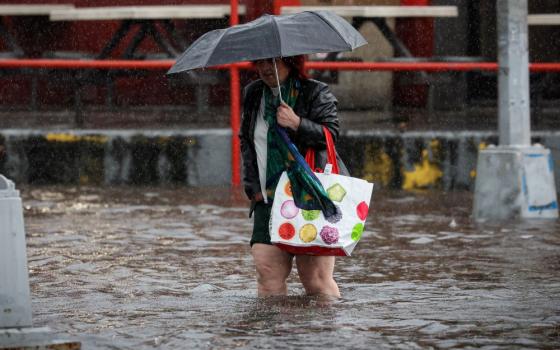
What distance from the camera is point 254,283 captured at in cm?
720

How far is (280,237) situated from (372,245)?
3.01 metres

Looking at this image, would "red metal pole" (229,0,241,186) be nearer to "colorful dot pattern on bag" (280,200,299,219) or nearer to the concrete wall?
the concrete wall

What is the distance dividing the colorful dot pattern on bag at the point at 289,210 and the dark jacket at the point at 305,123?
0.23 meters

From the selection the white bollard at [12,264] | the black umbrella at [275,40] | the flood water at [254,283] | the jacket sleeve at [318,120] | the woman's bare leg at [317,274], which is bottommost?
the flood water at [254,283]

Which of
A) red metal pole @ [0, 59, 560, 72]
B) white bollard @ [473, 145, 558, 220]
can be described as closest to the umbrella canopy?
white bollard @ [473, 145, 558, 220]

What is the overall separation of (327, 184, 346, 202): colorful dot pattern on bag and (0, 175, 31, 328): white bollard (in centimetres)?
142

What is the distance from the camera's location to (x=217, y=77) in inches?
511

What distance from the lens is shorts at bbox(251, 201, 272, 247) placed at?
238 inches

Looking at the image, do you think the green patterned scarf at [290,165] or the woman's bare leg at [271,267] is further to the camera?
the woman's bare leg at [271,267]

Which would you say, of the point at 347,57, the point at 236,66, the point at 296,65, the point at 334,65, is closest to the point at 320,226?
the point at 296,65

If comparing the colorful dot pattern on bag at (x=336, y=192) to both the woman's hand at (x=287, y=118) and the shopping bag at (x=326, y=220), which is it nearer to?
the shopping bag at (x=326, y=220)

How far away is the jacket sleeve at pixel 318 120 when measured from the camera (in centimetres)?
585

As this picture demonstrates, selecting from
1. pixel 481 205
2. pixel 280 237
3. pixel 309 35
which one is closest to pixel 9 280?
pixel 280 237

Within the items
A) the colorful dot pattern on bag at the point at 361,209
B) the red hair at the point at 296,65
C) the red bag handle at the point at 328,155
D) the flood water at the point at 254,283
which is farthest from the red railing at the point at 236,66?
the colorful dot pattern on bag at the point at 361,209
